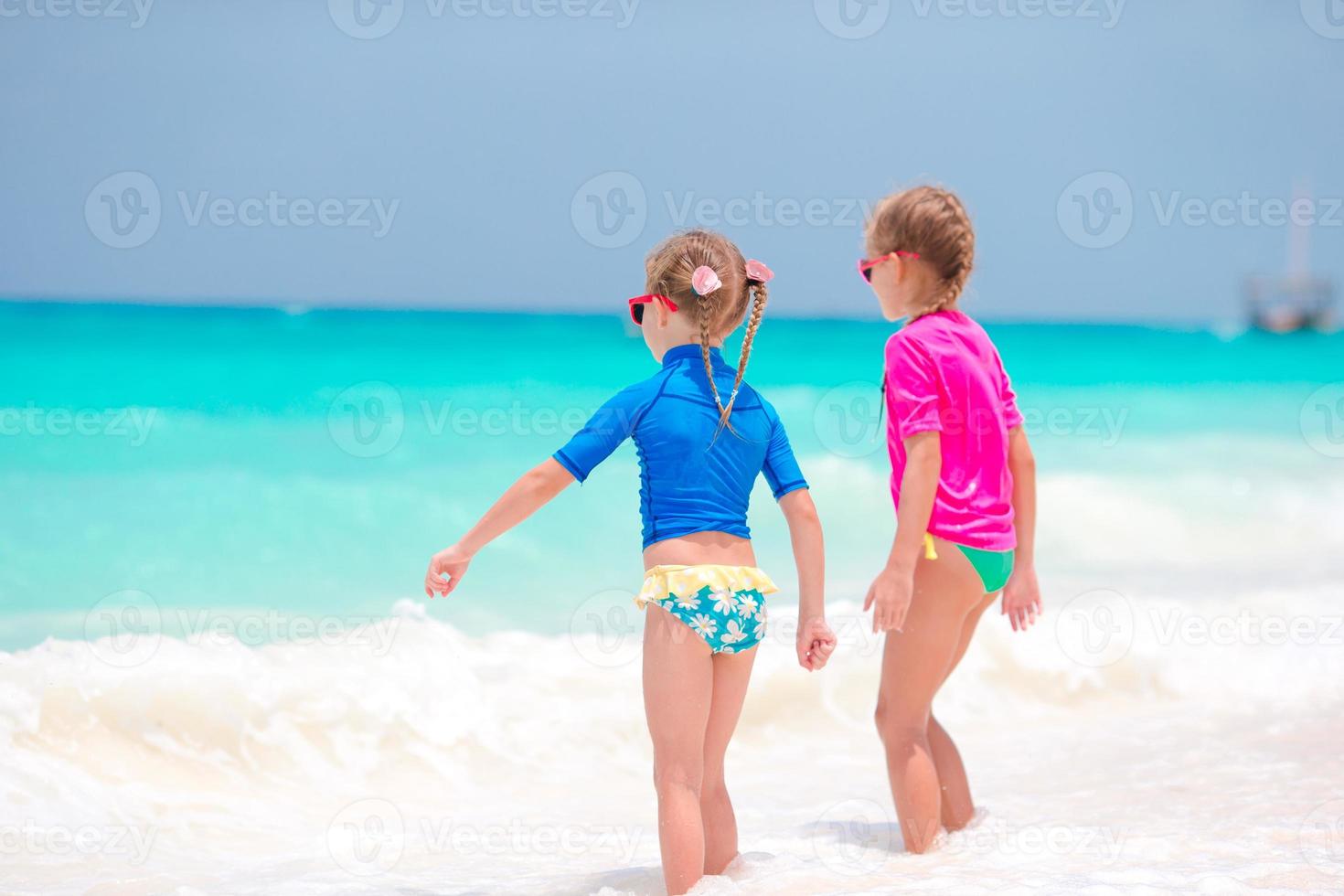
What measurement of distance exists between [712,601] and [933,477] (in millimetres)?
561

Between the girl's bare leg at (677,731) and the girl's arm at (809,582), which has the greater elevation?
the girl's arm at (809,582)

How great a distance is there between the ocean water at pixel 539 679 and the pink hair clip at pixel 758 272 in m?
1.28

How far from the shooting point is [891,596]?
2672 mm

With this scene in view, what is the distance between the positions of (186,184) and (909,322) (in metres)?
18.4

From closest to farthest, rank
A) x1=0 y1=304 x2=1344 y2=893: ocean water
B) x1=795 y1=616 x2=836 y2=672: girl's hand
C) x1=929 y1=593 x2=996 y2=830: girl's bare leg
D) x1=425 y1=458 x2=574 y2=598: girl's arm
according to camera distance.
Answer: x1=425 y1=458 x2=574 y2=598: girl's arm
x1=795 y1=616 x2=836 y2=672: girl's hand
x1=929 y1=593 x2=996 y2=830: girl's bare leg
x1=0 y1=304 x2=1344 y2=893: ocean water

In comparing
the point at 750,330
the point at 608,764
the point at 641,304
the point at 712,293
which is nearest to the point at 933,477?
the point at 750,330

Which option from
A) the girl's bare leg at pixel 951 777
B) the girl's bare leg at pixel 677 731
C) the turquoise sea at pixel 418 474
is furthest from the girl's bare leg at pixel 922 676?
the turquoise sea at pixel 418 474

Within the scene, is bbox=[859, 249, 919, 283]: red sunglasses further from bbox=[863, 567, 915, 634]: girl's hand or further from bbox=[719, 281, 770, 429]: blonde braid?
bbox=[863, 567, 915, 634]: girl's hand

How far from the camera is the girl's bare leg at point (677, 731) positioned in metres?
2.53

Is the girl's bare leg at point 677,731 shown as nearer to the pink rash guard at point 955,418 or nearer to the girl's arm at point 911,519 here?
the girl's arm at point 911,519

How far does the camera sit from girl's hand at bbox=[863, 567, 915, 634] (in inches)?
105

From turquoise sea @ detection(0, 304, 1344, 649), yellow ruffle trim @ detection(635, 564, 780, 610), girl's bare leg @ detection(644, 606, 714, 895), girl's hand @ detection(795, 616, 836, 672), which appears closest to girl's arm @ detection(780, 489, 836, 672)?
girl's hand @ detection(795, 616, 836, 672)

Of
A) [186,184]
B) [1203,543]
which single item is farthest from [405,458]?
[186,184]

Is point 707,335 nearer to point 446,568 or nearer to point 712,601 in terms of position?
point 712,601
